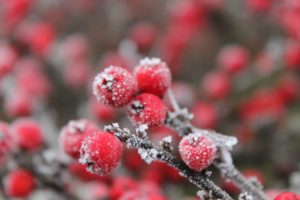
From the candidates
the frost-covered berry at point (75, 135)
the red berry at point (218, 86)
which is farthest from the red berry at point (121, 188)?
the red berry at point (218, 86)

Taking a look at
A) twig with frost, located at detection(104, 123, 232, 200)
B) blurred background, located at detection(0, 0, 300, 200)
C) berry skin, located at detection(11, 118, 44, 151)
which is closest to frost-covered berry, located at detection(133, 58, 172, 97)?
twig with frost, located at detection(104, 123, 232, 200)

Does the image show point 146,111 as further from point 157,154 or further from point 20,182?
point 20,182

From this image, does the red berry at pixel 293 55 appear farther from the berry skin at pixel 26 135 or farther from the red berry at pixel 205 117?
the berry skin at pixel 26 135

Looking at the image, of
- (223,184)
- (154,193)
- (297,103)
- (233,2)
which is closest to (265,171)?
(223,184)

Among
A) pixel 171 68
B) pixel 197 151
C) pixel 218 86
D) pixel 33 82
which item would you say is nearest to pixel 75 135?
pixel 197 151

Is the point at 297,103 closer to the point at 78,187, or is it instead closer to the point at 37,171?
the point at 78,187
